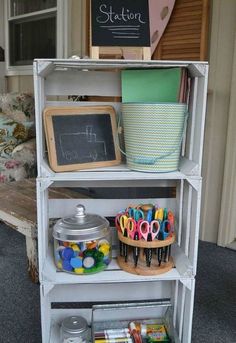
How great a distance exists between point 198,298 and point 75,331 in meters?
0.77

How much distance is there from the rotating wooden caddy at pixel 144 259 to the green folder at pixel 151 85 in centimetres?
49

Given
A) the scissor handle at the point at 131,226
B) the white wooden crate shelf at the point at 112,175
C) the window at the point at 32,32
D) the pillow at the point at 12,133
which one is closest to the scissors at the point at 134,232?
the scissor handle at the point at 131,226

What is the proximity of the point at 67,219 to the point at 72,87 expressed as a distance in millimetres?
484

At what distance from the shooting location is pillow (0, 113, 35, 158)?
9.39 feet

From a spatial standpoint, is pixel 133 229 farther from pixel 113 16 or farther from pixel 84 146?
pixel 113 16

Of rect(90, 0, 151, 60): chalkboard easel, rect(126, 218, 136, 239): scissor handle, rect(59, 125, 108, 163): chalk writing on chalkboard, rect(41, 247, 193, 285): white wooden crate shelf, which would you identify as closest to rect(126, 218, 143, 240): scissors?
rect(126, 218, 136, 239): scissor handle

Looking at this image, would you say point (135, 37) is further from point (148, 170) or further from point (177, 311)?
point (177, 311)

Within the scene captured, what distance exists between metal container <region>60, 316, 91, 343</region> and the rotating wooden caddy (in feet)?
1.02

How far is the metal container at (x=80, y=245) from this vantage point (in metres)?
1.23

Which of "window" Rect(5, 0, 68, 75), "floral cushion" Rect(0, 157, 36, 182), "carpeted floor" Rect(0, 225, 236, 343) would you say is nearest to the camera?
"carpeted floor" Rect(0, 225, 236, 343)

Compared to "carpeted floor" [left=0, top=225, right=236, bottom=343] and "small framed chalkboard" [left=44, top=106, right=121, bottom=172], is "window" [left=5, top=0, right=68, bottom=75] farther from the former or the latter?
"small framed chalkboard" [left=44, top=106, right=121, bottom=172]

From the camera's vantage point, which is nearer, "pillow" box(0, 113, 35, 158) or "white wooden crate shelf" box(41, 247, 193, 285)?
"white wooden crate shelf" box(41, 247, 193, 285)

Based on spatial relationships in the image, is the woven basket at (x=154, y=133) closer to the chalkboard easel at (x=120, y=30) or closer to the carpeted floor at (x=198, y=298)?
the chalkboard easel at (x=120, y=30)

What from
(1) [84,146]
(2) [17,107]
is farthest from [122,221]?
(2) [17,107]
